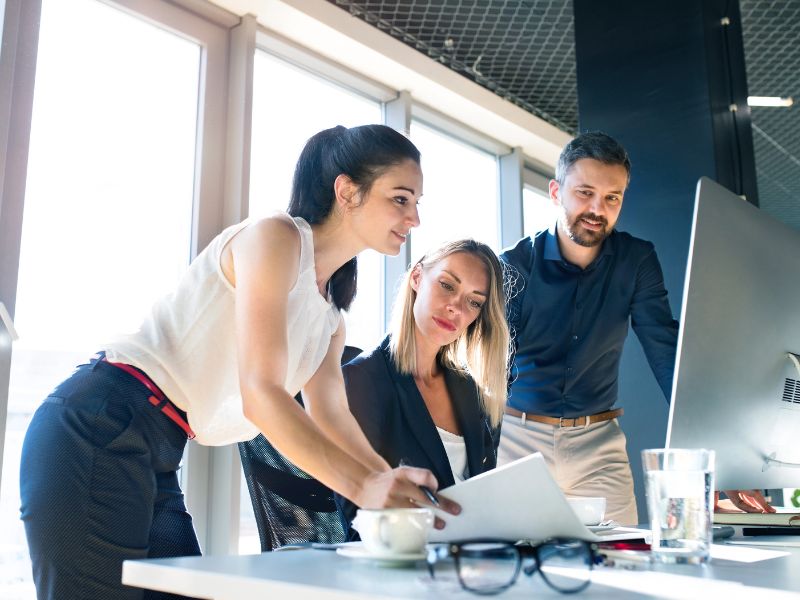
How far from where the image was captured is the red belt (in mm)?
1225

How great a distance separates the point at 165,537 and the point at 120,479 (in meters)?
0.14

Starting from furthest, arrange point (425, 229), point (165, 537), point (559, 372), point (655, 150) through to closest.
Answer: point (425, 229) < point (655, 150) < point (559, 372) < point (165, 537)

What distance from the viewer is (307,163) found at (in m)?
1.51

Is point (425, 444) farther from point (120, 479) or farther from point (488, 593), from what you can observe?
point (488, 593)

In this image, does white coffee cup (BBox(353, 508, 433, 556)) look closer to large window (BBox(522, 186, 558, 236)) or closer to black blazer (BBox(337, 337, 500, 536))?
black blazer (BBox(337, 337, 500, 536))

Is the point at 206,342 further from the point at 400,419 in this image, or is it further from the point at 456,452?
the point at 456,452

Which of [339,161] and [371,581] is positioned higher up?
[339,161]

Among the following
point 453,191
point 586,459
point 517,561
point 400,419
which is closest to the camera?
point 517,561

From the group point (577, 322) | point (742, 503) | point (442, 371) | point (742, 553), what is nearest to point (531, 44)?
point (577, 322)

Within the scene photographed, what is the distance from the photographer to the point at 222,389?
1.29 meters

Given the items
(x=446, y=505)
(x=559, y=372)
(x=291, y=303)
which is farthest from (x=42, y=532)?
(x=559, y=372)

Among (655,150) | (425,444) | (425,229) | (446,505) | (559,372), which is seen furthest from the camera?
(425,229)

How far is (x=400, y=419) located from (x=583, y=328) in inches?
29.0

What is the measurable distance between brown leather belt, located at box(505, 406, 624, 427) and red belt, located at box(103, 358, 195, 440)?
1.17 meters
